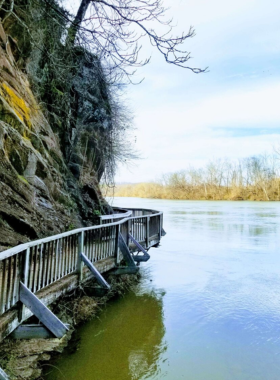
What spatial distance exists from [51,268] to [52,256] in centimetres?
21

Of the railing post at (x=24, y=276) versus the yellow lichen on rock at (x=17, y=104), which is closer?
the railing post at (x=24, y=276)

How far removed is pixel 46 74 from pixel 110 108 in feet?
14.0

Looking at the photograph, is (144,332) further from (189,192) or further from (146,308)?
(189,192)

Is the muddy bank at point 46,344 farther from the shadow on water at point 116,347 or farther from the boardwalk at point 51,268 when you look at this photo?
the boardwalk at point 51,268

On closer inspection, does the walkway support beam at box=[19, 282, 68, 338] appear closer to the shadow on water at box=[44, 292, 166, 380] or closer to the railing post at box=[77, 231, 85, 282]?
the shadow on water at box=[44, 292, 166, 380]

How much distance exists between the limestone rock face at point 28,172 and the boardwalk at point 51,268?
87 cm

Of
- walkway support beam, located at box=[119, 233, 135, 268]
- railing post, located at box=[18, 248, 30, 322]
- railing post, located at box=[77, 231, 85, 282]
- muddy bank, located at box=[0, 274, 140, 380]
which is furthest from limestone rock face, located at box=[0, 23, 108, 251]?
muddy bank, located at box=[0, 274, 140, 380]

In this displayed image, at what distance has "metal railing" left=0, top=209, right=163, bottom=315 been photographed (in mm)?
3729

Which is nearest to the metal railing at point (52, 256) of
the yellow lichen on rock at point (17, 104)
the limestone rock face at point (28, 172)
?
the limestone rock face at point (28, 172)

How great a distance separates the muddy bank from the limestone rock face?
58.7 inches

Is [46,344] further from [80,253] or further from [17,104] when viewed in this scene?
[17,104]

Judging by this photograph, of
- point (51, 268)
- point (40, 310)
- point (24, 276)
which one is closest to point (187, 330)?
point (51, 268)

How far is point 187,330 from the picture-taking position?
732 cm

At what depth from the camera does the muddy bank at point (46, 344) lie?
459 cm
